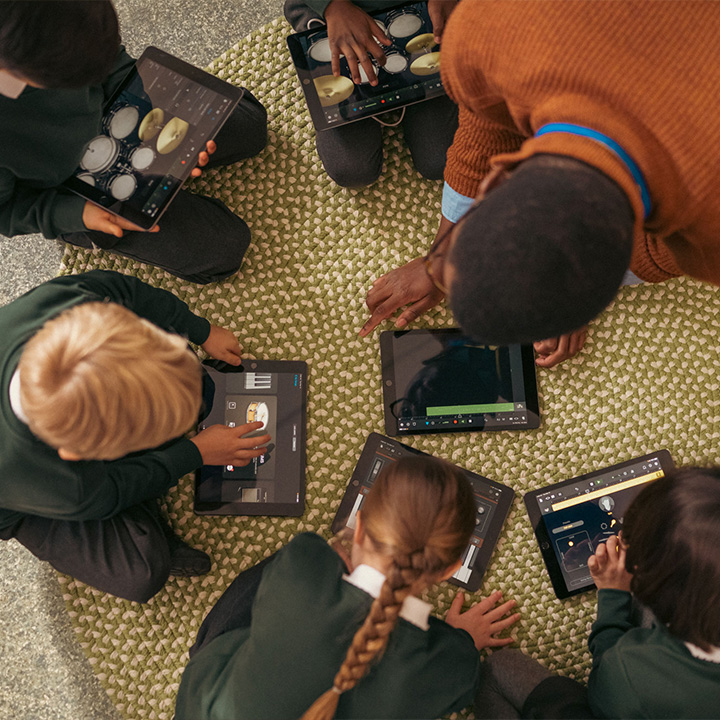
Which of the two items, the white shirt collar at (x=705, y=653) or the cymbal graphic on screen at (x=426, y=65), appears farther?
the cymbal graphic on screen at (x=426, y=65)

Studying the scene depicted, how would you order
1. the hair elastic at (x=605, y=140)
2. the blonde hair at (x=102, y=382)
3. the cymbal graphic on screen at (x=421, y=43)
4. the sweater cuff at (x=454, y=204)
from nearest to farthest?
the hair elastic at (x=605, y=140) < the blonde hair at (x=102, y=382) < the sweater cuff at (x=454, y=204) < the cymbal graphic on screen at (x=421, y=43)

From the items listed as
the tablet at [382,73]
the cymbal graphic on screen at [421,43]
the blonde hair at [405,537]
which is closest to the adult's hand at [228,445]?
the blonde hair at [405,537]

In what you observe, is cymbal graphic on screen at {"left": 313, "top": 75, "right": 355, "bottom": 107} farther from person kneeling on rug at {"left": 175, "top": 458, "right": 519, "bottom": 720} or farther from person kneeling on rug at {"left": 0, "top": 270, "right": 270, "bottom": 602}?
person kneeling on rug at {"left": 175, "top": 458, "right": 519, "bottom": 720}

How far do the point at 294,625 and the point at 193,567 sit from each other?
276mm

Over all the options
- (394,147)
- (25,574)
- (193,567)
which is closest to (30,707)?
(25,574)

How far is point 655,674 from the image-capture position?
2.20 feet

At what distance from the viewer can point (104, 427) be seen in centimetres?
58

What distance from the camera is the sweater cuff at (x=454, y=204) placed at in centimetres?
71

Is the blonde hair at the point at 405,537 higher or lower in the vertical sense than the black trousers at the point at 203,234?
lower

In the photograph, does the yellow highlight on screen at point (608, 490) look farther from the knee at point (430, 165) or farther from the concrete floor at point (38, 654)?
the concrete floor at point (38, 654)

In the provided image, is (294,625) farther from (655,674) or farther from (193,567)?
(655,674)

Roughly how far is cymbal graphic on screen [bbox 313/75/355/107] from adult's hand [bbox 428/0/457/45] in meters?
0.13

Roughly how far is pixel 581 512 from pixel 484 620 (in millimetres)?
197

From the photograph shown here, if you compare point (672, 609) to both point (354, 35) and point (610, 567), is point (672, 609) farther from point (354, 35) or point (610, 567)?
point (354, 35)
